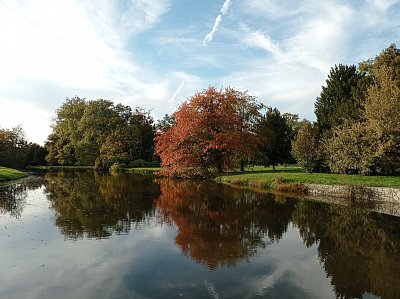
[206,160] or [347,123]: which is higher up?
[347,123]

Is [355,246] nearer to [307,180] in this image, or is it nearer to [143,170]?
[307,180]

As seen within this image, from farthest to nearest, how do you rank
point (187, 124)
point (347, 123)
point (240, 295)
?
point (187, 124)
point (347, 123)
point (240, 295)

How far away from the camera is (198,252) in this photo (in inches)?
422

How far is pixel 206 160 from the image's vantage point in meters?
41.2

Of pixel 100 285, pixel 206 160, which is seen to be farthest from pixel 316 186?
pixel 100 285

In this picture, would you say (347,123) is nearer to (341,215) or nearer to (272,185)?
(272,185)

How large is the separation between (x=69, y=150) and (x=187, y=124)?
153ft

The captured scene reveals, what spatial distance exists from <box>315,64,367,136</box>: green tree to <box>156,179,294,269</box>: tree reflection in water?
14958mm

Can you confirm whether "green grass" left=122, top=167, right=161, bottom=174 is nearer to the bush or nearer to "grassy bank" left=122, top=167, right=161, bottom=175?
"grassy bank" left=122, top=167, right=161, bottom=175

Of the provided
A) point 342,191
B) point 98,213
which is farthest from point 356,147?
point 98,213

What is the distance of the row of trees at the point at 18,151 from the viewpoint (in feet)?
267

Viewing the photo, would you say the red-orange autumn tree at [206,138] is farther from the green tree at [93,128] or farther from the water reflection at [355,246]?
the green tree at [93,128]

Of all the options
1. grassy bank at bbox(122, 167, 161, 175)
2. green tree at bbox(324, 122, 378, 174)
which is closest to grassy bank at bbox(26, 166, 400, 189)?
green tree at bbox(324, 122, 378, 174)

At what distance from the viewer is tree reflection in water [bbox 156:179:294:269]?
10.8m
